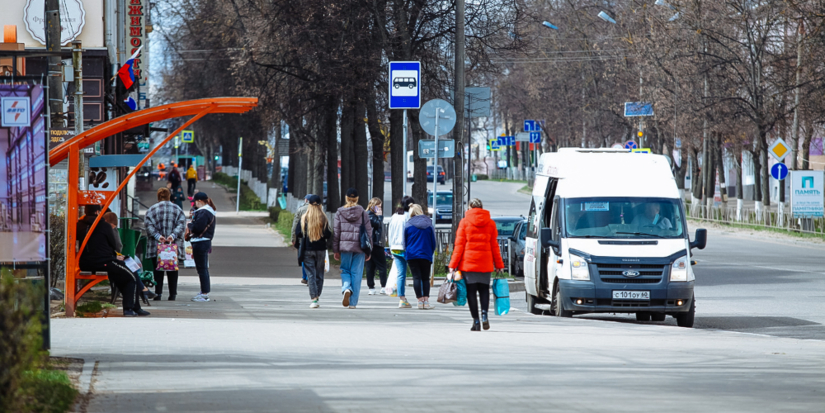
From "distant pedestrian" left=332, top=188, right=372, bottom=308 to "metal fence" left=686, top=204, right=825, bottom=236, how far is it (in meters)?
22.1

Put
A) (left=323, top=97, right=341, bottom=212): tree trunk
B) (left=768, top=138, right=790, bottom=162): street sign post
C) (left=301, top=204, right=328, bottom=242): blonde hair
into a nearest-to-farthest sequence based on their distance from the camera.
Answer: (left=301, top=204, right=328, bottom=242): blonde hair < (left=323, top=97, right=341, bottom=212): tree trunk < (left=768, top=138, right=790, bottom=162): street sign post

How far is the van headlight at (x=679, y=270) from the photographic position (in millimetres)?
13922

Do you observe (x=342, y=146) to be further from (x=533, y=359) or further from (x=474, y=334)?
(x=533, y=359)

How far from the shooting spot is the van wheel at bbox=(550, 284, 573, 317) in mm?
14342

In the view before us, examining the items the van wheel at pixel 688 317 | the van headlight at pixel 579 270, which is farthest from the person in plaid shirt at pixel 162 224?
the van wheel at pixel 688 317

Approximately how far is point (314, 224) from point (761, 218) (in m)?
27.2

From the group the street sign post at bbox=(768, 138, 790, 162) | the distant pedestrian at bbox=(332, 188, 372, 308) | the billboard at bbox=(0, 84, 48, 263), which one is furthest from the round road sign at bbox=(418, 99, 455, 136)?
the street sign post at bbox=(768, 138, 790, 162)

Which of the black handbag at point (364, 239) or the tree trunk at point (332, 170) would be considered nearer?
the black handbag at point (364, 239)

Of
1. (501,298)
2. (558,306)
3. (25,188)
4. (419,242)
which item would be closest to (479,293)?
(501,298)

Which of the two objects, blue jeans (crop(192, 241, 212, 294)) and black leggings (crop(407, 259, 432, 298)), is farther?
blue jeans (crop(192, 241, 212, 294))

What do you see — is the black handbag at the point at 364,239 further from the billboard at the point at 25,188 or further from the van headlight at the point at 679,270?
the billboard at the point at 25,188

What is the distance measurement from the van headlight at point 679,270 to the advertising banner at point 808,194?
780 inches

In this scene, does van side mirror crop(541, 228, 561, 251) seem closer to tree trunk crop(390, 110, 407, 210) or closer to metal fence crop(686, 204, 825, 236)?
tree trunk crop(390, 110, 407, 210)

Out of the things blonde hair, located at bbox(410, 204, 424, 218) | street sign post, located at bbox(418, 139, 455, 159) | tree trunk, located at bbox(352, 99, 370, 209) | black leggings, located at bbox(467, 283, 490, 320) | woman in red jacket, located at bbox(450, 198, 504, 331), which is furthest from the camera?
tree trunk, located at bbox(352, 99, 370, 209)
